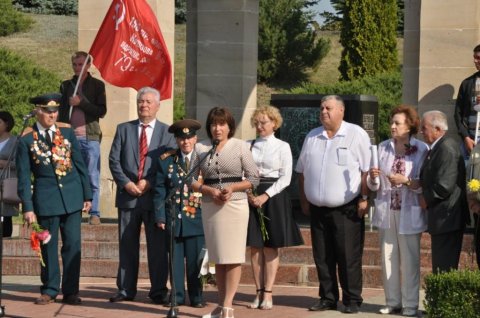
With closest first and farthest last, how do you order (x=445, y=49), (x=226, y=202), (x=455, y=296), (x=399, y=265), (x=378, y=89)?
(x=455, y=296), (x=226, y=202), (x=399, y=265), (x=445, y=49), (x=378, y=89)

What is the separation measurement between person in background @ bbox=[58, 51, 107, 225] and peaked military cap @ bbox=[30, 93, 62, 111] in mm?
1925

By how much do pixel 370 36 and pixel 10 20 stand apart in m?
12.8

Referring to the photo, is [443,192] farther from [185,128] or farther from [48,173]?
[48,173]

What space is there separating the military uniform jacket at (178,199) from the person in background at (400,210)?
1.62m

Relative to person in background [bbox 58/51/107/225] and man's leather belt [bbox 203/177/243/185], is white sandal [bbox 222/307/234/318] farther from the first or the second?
person in background [bbox 58/51/107/225]

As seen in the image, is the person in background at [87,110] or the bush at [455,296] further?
the person in background at [87,110]

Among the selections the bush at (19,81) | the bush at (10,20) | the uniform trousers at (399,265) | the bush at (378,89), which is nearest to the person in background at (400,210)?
the uniform trousers at (399,265)

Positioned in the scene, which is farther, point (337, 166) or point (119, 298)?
point (119, 298)

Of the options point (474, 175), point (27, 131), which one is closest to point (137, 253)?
point (27, 131)

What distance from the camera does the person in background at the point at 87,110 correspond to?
14.4m

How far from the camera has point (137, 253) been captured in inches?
490

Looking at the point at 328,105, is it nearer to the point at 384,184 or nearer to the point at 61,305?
the point at 384,184

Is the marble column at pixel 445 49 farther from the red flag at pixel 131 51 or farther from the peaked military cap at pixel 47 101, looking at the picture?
the peaked military cap at pixel 47 101

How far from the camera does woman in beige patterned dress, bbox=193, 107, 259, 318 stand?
10891 mm
